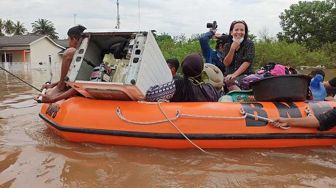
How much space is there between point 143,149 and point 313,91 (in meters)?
2.46

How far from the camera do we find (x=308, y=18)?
4191cm

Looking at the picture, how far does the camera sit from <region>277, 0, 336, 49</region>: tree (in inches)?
1576

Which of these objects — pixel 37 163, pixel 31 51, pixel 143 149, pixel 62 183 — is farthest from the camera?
pixel 31 51

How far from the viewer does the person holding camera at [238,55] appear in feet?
15.9

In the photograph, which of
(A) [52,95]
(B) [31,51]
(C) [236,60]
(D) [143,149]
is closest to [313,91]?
(C) [236,60]

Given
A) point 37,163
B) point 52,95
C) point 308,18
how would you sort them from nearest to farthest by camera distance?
point 37,163 → point 52,95 → point 308,18

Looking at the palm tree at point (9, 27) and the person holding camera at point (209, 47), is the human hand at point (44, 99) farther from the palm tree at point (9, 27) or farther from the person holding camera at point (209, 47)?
the palm tree at point (9, 27)

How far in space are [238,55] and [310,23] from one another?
3987 cm

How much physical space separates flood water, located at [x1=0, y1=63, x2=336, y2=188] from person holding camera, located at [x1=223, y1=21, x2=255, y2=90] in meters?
1.24

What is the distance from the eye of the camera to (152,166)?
3.39 metres

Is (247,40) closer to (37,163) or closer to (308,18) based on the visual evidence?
(37,163)

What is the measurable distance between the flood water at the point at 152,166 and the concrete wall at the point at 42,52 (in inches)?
1204

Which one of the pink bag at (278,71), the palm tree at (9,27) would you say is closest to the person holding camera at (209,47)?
the pink bag at (278,71)

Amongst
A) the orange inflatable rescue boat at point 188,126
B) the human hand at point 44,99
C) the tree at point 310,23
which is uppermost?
the tree at point 310,23
